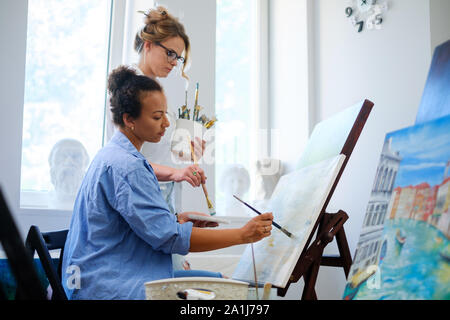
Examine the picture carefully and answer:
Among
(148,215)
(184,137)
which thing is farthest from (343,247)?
(148,215)

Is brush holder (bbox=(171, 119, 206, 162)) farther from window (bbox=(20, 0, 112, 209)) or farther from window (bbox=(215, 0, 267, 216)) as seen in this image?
window (bbox=(215, 0, 267, 216))

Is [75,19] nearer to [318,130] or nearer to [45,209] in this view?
[45,209]

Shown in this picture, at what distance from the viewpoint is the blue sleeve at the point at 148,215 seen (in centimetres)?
119

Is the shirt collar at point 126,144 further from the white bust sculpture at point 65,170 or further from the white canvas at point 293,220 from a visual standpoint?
the white bust sculpture at point 65,170

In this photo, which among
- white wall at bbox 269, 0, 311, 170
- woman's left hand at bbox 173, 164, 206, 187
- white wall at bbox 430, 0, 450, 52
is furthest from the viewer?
white wall at bbox 269, 0, 311, 170

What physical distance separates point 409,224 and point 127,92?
0.83 meters

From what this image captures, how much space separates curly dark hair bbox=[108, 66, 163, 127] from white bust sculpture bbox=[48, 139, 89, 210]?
993 millimetres

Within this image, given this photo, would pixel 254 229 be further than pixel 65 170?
No

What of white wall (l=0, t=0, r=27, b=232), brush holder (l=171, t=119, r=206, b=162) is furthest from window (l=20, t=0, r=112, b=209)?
brush holder (l=171, t=119, r=206, b=162)

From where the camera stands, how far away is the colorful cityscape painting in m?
1.05

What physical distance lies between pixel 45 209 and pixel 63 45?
882 mm

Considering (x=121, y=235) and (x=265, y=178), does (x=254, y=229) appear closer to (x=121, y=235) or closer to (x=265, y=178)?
(x=121, y=235)

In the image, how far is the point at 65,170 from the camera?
2.33 m
